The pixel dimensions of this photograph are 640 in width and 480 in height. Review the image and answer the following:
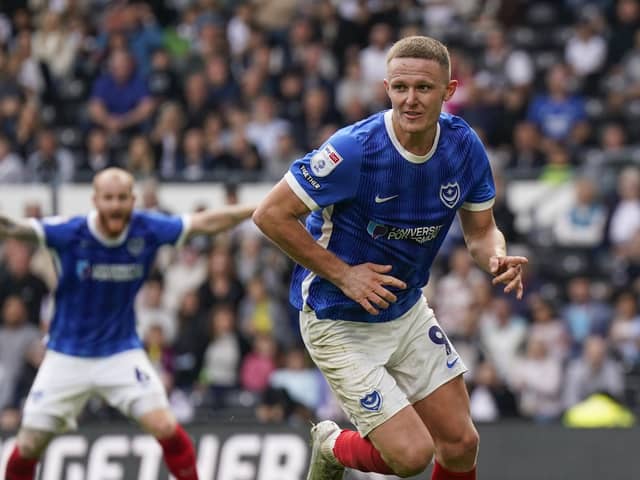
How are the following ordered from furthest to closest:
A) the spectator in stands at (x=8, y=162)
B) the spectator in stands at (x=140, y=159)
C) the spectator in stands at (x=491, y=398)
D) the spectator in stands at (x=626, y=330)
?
the spectator in stands at (x=8, y=162), the spectator in stands at (x=140, y=159), the spectator in stands at (x=626, y=330), the spectator in stands at (x=491, y=398)

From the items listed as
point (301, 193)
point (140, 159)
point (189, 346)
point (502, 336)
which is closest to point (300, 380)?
point (189, 346)

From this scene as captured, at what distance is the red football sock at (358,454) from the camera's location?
8.00 m

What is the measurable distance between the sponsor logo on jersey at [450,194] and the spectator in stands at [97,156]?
919 cm

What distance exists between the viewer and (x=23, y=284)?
15.1 meters

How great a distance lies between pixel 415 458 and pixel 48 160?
9.59m

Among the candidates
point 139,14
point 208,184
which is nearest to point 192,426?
point 208,184

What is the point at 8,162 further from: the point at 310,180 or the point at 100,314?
the point at 310,180

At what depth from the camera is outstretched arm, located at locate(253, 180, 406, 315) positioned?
7.68m

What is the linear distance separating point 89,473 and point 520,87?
7204 mm

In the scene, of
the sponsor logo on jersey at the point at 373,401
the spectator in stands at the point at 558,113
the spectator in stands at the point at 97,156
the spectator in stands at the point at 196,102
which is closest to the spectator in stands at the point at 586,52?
the spectator in stands at the point at 558,113

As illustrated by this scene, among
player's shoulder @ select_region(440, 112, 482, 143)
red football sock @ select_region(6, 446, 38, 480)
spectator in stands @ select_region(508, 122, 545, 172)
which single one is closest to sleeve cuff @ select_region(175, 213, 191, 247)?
red football sock @ select_region(6, 446, 38, 480)

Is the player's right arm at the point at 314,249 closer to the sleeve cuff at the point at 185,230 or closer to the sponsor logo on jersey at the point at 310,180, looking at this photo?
the sponsor logo on jersey at the point at 310,180

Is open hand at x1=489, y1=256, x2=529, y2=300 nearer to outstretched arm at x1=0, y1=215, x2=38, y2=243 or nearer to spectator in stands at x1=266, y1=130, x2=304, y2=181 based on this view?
outstretched arm at x1=0, y1=215, x2=38, y2=243

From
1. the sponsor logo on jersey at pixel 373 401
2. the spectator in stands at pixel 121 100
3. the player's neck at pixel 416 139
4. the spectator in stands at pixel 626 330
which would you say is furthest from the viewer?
the spectator in stands at pixel 121 100
